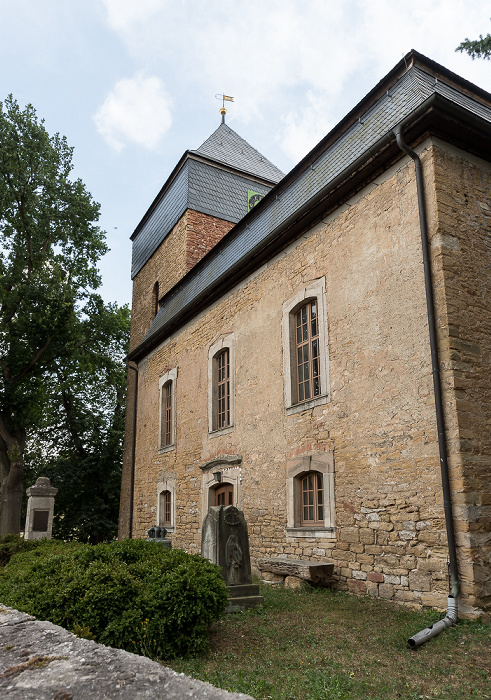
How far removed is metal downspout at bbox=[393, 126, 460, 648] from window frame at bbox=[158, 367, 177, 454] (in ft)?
29.0

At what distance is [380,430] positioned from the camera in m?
7.50

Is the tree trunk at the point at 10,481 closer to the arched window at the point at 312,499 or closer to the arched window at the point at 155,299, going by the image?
the arched window at the point at 155,299

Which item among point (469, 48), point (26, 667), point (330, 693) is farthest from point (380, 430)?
point (469, 48)

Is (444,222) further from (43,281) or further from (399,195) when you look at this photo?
(43,281)

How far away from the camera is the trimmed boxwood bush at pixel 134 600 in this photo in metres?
4.83

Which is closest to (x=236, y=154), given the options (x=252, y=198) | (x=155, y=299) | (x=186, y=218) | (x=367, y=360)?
(x=252, y=198)

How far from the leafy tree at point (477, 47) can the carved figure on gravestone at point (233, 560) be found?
1065 centimetres

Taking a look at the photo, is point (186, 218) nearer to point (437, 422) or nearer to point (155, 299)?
point (155, 299)

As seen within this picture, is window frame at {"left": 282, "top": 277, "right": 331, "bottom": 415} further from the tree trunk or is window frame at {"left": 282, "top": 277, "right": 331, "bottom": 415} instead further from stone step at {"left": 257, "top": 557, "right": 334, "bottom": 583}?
the tree trunk

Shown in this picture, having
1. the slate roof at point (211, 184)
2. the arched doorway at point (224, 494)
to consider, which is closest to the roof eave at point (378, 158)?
the arched doorway at point (224, 494)

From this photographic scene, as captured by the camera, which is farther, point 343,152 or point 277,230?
point 277,230

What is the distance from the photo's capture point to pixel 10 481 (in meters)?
16.7

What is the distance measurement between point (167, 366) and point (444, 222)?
9.78 metres

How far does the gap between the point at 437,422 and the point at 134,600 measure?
400 cm
